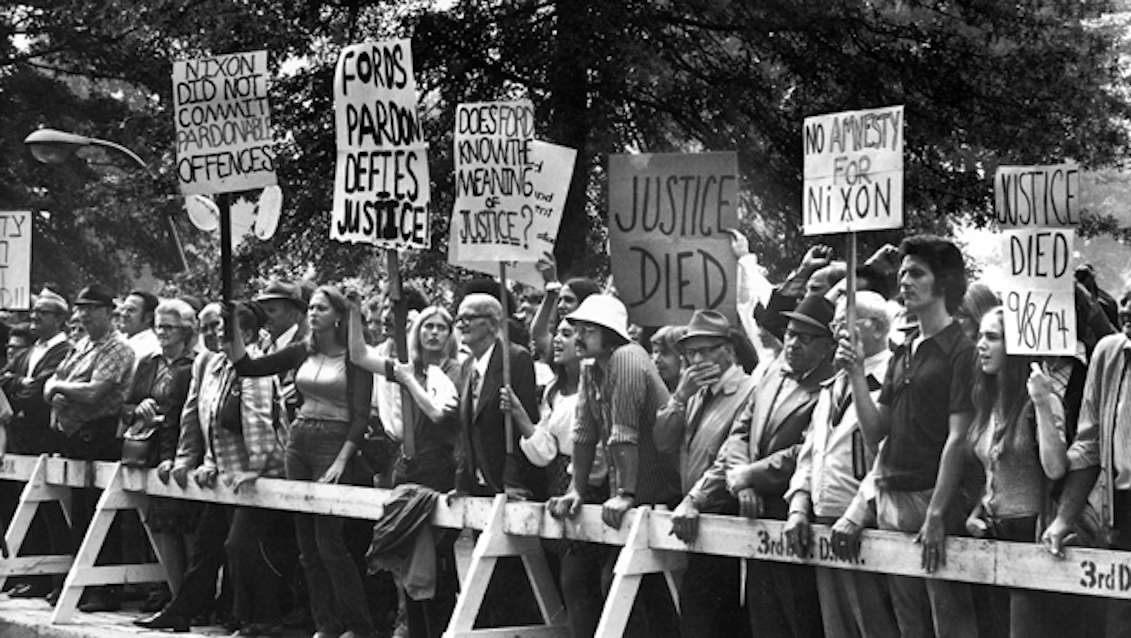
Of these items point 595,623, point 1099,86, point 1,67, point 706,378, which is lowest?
point 595,623

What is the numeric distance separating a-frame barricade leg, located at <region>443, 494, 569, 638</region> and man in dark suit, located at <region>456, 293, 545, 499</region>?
232 millimetres

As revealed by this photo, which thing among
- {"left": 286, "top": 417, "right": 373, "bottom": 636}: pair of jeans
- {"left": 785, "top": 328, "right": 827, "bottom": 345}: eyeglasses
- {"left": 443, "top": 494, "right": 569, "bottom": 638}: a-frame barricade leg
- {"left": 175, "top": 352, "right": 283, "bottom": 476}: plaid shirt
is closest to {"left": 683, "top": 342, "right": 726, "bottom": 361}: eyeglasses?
{"left": 785, "top": 328, "right": 827, "bottom": 345}: eyeglasses

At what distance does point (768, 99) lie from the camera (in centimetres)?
2239

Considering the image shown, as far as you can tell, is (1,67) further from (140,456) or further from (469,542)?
(469,542)

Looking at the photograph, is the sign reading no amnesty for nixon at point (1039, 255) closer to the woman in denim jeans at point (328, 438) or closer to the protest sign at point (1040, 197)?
the protest sign at point (1040, 197)

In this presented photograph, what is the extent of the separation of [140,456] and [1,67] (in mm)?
23037

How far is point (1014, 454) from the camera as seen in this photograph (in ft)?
26.6

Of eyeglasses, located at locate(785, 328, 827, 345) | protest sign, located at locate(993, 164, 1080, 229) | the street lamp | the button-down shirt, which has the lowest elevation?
the button-down shirt

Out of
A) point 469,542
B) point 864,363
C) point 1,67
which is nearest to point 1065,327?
point 864,363

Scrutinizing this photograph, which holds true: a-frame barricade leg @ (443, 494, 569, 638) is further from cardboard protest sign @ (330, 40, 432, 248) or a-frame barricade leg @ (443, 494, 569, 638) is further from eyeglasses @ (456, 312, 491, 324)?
cardboard protest sign @ (330, 40, 432, 248)

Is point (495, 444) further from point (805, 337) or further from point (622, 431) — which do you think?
point (805, 337)

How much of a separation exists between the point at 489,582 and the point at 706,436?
1666 millimetres

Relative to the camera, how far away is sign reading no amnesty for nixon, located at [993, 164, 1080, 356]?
781 cm

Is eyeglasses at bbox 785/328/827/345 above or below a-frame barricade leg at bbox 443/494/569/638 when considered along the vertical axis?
above
